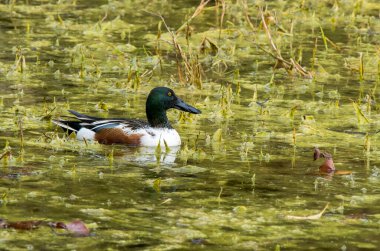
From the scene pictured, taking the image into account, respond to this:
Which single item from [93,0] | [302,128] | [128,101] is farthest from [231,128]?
[93,0]

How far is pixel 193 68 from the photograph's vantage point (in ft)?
39.2

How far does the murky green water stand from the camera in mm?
7250

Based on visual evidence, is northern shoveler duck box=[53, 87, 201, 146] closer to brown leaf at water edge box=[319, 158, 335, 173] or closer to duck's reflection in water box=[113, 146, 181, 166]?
duck's reflection in water box=[113, 146, 181, 166]

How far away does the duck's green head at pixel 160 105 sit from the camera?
1039cm

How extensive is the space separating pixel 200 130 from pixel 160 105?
454 millimetres

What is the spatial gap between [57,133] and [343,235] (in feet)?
11.2

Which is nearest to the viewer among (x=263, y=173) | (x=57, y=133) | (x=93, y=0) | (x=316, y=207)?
(x=316, y=207)

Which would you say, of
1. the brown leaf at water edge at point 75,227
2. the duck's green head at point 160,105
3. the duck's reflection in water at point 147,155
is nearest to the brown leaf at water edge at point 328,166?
the duck's reflection in water at point 147,155

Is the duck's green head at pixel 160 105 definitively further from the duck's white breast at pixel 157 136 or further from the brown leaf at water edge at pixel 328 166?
the brown leaf at water edge at pixel 328 166

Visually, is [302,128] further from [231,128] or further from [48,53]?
[48,53]

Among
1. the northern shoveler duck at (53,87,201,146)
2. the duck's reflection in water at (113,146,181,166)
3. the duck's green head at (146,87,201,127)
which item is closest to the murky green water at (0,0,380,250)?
the duck's reflection in water at (113,146,181,166)

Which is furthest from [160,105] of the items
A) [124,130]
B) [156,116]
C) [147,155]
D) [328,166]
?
[328,166]

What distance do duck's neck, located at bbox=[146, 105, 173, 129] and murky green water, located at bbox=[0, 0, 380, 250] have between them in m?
0.24

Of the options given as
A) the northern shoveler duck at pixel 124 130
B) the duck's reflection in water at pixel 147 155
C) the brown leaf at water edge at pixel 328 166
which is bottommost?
the duck's reflection in water at pixel 147 155
